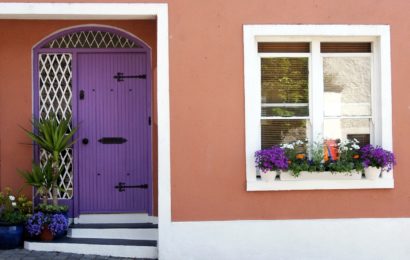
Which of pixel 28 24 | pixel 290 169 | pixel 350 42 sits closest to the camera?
pixel 290 169

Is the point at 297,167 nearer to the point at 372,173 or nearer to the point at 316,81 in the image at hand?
the point at 372,173

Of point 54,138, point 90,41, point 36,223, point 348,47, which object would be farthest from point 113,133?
point 348,47

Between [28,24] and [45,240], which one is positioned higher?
[28,24]

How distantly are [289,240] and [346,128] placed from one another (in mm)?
1627

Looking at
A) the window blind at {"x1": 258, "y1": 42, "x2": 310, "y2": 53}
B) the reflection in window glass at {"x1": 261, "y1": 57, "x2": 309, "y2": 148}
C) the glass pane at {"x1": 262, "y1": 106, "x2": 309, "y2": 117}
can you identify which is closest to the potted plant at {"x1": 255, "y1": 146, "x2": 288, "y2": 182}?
the reflection in window glass at {"x1": 261, "y1": 57, "x2": 309, "y2": 148}

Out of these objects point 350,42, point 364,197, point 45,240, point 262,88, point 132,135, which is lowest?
point 45,240

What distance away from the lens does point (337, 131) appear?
7.31 m

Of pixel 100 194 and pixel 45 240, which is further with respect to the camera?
pixel 100 194

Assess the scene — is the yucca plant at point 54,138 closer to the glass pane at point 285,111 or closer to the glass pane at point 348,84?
the glass pane at point 285,111

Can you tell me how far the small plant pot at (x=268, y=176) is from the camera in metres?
6.94

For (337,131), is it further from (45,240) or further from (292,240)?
(45,240)

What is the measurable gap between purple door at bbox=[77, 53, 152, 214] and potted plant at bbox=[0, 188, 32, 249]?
32.1 inches

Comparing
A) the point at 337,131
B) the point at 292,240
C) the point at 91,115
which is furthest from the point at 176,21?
the point at 292,240

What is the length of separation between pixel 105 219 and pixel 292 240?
2646 millimetres
